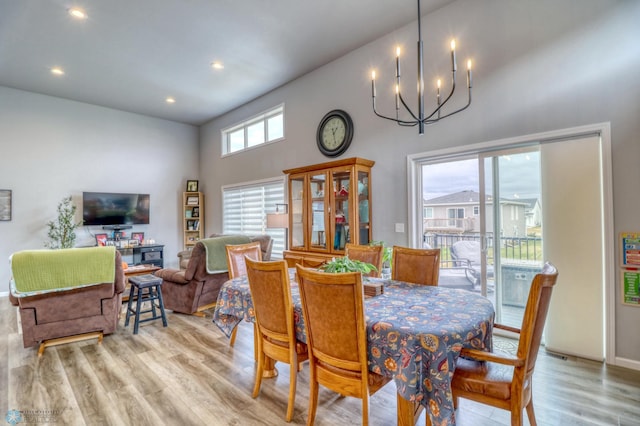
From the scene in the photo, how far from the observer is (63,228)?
19.2 feet

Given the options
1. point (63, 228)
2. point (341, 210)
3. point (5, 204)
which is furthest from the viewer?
point (63, 228)

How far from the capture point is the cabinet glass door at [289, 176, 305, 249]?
445 cm

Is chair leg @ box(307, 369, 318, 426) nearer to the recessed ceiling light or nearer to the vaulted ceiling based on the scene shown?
the vaulted ceiling

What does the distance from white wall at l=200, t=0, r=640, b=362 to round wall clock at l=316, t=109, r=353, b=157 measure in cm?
10

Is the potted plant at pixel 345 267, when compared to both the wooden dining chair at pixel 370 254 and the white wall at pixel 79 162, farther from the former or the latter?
the white wall at pixel 79 162

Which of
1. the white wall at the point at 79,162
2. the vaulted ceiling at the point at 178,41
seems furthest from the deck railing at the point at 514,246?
the white wall at the point at 79,162

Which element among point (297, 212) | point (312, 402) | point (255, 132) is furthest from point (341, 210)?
point (255, 132)

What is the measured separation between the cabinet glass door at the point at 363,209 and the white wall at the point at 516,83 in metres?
0.14

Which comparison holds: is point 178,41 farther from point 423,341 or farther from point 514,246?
point 514,246

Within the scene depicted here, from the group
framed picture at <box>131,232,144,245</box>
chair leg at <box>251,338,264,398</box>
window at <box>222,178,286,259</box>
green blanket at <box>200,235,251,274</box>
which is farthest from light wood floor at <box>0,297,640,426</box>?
framed picture at <box>131,232,144,245</box>

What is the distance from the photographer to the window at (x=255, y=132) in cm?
580

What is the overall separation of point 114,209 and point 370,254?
19.1 feet

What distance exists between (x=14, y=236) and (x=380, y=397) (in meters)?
6.70

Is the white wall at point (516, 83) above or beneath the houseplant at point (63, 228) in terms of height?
above
